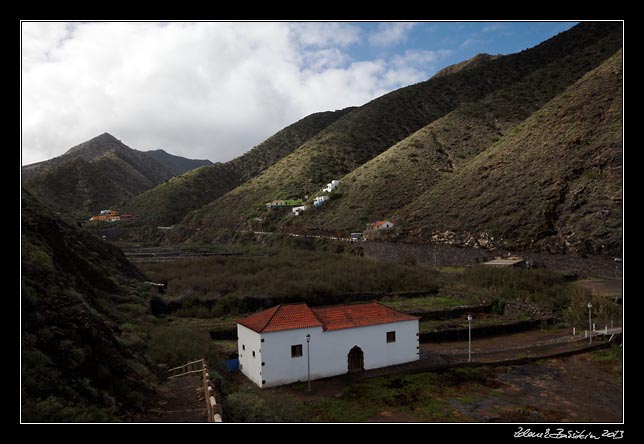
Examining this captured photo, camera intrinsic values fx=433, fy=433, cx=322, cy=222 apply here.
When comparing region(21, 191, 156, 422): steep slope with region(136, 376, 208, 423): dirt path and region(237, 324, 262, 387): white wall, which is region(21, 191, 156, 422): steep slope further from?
region(237, 324, 262, 387): white wall

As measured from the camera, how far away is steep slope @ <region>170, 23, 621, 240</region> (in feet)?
234

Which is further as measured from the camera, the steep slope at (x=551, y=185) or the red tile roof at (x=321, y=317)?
the steep slope at (x=551, y=185)

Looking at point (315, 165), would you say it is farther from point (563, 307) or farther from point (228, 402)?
point (228, 402)

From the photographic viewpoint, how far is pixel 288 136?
11138 cm

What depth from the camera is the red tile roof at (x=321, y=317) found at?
1538 cm

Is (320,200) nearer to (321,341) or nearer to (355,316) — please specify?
(355,316)

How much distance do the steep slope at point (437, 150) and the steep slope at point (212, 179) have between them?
32.9m

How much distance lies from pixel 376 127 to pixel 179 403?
82.1 meters

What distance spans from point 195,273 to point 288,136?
83.1 metres

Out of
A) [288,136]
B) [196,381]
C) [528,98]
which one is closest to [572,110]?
[528,98]

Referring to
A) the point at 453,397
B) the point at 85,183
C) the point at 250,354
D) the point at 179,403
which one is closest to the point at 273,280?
the point at 250,354

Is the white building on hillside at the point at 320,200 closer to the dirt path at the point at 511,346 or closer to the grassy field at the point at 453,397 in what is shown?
the dirt path at the point at 511,346

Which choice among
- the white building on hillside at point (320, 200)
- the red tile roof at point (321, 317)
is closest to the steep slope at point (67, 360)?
the red tile roof at point (321, 317)

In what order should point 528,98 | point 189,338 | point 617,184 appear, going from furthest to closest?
point 528,98 < point 617,184 < point 189,338
